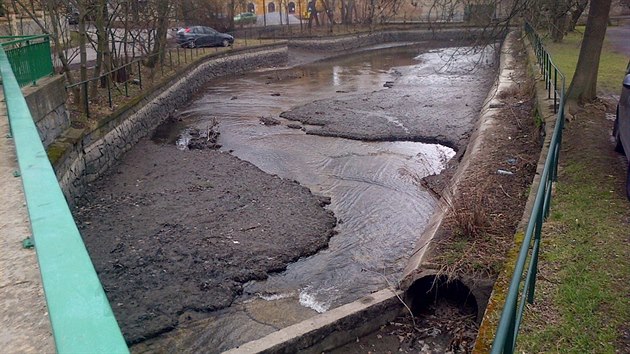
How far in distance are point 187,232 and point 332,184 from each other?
13.1 feet

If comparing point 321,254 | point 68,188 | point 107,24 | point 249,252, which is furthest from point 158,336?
point 107,24

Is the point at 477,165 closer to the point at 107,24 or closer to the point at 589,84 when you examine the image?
the point at 589,84

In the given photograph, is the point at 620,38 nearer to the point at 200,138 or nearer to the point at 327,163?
the point at 327,163

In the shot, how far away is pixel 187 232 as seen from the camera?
9766mm

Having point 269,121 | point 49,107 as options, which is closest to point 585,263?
point 49,107

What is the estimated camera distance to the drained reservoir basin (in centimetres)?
771

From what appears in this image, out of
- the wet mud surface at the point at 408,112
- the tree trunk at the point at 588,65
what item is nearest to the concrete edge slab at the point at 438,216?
the wet mud surface at the point at 408,112

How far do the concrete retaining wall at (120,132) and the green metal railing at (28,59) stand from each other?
1527 mm

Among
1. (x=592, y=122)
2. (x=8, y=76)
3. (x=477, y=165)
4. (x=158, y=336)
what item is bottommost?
(x=158, y=336)

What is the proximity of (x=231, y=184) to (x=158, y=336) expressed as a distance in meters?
5.42

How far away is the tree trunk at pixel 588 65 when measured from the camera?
1323cm

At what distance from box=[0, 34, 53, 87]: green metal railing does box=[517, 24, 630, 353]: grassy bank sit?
29.7 feet

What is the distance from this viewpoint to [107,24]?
17.0 metres

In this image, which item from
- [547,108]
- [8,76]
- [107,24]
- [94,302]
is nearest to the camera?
[94,302]
